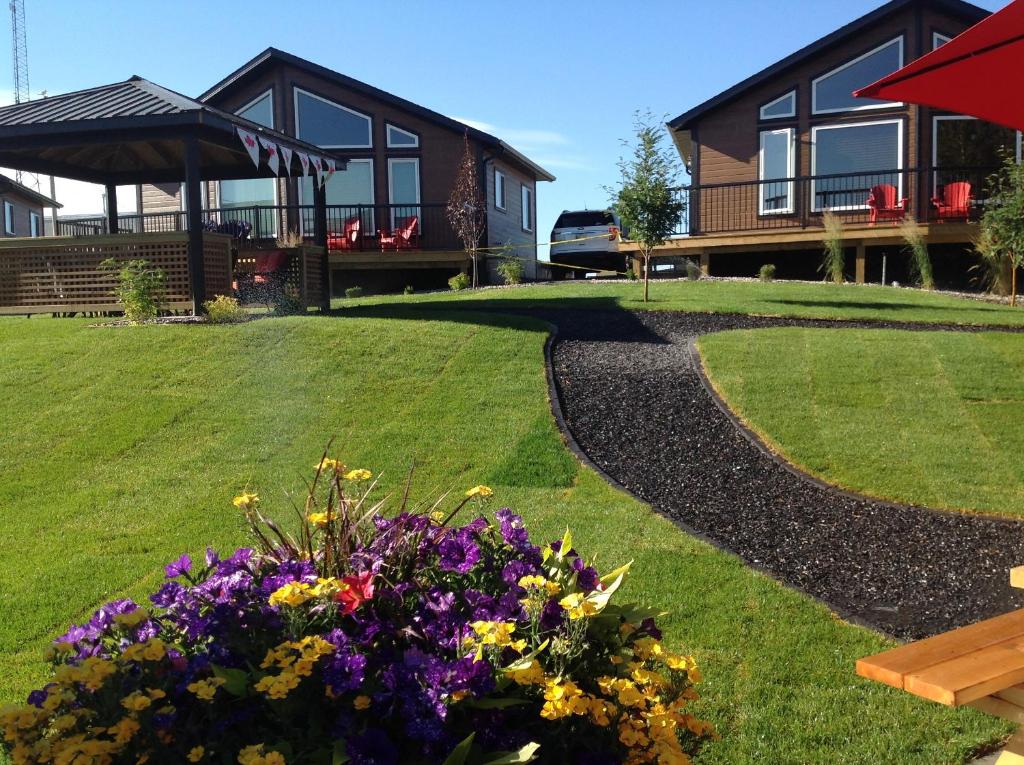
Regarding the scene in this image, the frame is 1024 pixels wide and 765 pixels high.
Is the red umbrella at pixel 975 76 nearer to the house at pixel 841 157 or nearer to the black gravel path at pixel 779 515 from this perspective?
the black gravel path at pixel 779 515

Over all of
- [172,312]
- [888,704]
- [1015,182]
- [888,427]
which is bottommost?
[888,704]

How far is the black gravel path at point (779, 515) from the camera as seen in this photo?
5.02 metres

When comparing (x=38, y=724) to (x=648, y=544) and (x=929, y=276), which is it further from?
(x=929, y=276)

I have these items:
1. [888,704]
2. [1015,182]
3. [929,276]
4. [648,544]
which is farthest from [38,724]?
[929,276]

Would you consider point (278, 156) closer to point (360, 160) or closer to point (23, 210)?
point (360, 160)

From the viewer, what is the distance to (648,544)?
5.50m

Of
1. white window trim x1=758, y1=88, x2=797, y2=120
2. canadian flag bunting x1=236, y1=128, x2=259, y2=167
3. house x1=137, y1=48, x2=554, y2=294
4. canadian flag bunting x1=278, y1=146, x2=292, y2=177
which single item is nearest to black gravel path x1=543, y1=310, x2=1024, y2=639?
canadian flag bunting x1=236, y1=128, x2=259, y2=167

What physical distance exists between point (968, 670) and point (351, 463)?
→ 16.0 feet

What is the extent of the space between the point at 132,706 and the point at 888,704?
2.98m

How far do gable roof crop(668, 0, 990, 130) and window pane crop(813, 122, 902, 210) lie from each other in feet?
5.52

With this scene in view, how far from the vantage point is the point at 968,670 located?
2.56 m

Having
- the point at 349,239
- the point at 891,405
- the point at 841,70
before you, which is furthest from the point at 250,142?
the point at 841,70

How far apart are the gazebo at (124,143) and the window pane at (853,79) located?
39.0 feet

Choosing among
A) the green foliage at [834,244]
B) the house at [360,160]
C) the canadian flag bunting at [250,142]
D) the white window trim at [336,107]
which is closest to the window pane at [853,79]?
Result: the green foliage at [834,244]
